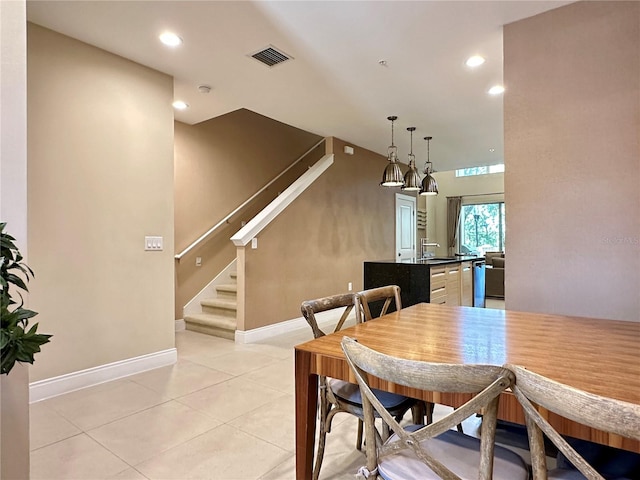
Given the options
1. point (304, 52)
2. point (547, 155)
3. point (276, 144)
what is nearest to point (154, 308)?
point (304, 52)

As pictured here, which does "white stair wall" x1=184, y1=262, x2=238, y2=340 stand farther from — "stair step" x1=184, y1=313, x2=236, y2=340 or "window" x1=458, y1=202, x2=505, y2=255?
"window" x1=458, y1=202, x2=505, y2=255

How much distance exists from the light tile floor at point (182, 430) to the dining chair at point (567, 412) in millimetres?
1154

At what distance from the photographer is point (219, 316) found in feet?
15.6

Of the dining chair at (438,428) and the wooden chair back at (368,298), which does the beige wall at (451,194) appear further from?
the dining chair at (438,428)

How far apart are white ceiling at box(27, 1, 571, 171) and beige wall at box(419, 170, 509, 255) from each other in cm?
671

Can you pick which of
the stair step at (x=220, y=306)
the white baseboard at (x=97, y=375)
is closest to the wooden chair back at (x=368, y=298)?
the white baseboard at (x=97, y=375)

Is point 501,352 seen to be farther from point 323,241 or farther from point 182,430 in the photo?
point 323,241

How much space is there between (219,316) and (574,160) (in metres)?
4.04

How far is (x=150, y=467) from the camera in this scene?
1.83 metres

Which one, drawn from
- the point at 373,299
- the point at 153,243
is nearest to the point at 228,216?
the point at 153,243

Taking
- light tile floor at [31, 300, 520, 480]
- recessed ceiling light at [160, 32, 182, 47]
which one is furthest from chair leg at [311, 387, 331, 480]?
recessed ceiling light at [160, 32, 182, 47]

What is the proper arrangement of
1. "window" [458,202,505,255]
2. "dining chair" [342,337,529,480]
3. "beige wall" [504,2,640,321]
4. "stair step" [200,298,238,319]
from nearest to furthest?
"dining chair" [342,337,529,480] < "beige wall" [504,2,640,321] < "stair step" [200,298,238,319] < "window" [458,202,505,255]

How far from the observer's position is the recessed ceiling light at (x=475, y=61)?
10.00ft

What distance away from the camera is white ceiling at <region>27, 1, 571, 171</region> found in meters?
2.44
